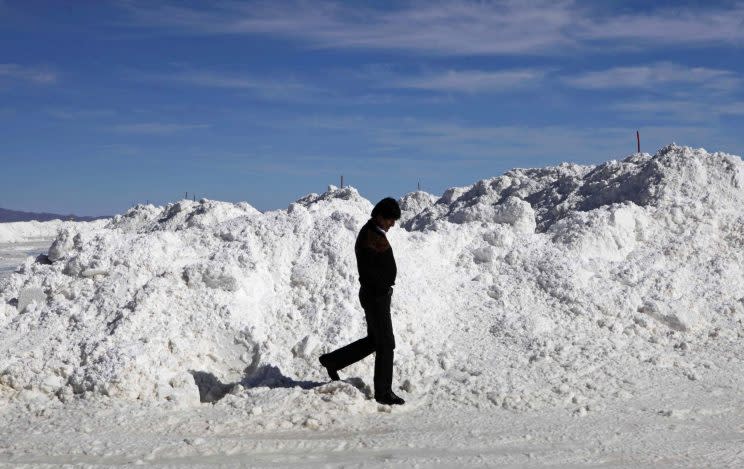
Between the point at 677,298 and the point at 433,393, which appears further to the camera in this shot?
the point at 677,298

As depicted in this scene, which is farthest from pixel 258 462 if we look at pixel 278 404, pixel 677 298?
pixel 677 298

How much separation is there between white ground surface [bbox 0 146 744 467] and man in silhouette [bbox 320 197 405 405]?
21 centimetres

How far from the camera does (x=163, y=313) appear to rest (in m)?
6.32

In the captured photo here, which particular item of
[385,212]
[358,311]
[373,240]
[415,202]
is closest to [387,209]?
[385,212]

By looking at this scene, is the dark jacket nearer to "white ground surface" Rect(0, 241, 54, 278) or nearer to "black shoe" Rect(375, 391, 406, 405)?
"black shoe" Rect(375, 391, 406, 405)

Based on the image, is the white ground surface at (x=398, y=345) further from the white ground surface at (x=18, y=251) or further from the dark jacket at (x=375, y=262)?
the white ground surface at (x=18, y=251)

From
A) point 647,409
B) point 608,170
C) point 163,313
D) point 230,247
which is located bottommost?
point 647,409

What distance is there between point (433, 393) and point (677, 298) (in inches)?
124

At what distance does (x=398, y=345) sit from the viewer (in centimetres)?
629

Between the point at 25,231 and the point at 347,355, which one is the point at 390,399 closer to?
the point at 347,355

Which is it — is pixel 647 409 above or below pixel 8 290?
below

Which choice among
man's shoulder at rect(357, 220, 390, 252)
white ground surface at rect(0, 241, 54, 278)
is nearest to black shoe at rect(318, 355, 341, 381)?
man's shoulder at rect(357, 220, 390, 252)

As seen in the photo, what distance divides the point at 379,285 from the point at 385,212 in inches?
19.9

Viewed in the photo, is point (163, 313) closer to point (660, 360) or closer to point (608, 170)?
point (660, 360)
